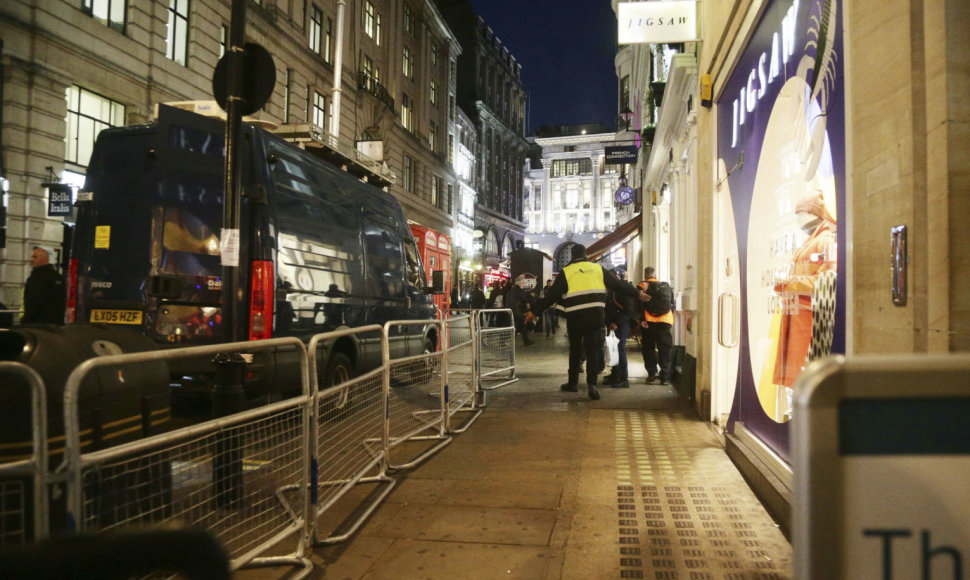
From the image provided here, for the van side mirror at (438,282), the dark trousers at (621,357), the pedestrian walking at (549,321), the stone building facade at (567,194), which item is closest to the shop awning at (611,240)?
the pedestrian walking at (549,321)

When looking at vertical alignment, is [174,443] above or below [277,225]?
below

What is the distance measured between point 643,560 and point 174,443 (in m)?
2.41

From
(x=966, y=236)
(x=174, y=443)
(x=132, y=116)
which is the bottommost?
(x=174, y=443)

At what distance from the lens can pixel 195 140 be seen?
599cm

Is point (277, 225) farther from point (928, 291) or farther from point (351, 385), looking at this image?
point (928, 291)

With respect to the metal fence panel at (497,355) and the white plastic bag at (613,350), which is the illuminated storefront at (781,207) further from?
the metal fence panel at (497,355)

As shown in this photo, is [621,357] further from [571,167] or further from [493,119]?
[571,167]

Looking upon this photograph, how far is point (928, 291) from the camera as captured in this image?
2.41m

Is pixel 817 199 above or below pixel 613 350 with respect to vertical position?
above

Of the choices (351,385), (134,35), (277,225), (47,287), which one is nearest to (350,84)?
(134,35)

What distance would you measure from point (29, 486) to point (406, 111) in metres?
39.1

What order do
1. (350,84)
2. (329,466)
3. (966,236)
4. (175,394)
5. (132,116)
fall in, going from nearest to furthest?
1. (966,236)
2. (329,466)
3. (175,394)
4. (132,116)
5. (350,84)

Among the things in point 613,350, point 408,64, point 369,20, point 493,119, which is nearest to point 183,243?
point 613,350

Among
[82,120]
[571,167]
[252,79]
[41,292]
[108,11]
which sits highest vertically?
[571,167]
